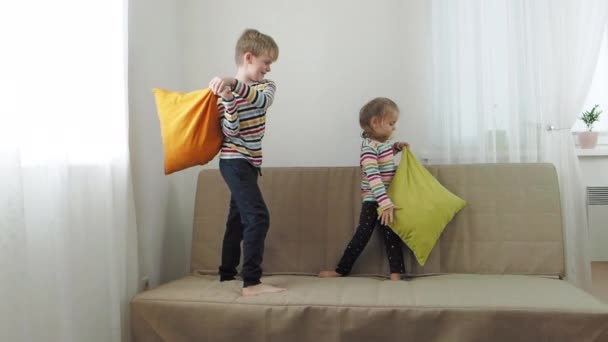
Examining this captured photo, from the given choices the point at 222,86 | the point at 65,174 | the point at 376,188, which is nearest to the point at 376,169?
the point at 376,188

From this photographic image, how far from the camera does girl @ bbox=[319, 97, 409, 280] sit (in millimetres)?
2242

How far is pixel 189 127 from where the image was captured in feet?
6.55

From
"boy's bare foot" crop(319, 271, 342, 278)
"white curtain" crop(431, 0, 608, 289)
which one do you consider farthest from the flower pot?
"boy's bare foot" crop(319, 271, 342, 278)

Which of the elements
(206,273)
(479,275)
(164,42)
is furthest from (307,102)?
(479,275)

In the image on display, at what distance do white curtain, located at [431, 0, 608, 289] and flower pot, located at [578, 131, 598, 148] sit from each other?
0.32 metres

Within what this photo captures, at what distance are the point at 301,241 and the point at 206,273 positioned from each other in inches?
18.4

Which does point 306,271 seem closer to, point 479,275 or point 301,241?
point 301,241

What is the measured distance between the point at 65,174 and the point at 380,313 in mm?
1180

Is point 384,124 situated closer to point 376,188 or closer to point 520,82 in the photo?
point 376,188

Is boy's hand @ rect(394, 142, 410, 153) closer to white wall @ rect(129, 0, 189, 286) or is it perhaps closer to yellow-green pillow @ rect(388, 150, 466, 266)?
yellow-green pillow @ rect(388, 150, 466, 266)

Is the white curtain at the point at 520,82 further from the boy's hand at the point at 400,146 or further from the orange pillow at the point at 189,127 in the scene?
the orange pillow at the point at 189,127

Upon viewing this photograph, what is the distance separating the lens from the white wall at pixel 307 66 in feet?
8.95

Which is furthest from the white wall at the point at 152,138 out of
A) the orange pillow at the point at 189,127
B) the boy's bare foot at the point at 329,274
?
the boy's bare foot at the point at 329,274

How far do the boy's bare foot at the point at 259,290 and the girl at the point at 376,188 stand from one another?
15.1 inches
